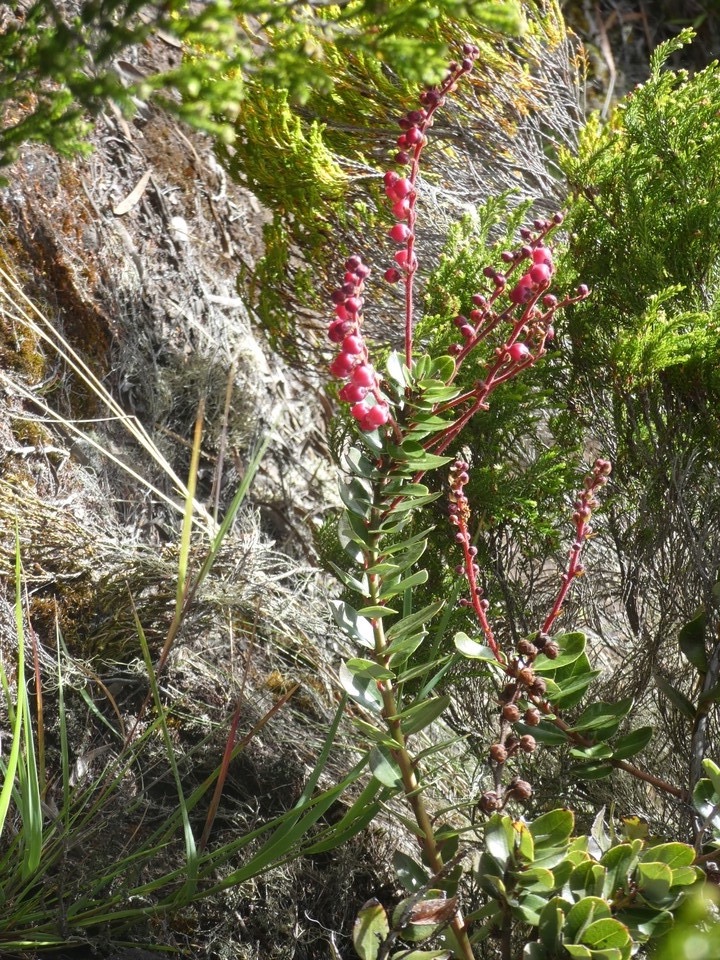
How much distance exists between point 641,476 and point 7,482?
105cm

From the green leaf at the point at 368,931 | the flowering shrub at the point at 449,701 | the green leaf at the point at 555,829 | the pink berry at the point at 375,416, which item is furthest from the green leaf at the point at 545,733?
the pink berry at the point at 375,416

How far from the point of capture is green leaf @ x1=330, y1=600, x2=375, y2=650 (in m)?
0.88

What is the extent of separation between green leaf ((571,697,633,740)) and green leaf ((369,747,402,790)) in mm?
201

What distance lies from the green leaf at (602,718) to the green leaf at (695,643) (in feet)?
0.36

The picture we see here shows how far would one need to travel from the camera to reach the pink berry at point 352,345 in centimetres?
76

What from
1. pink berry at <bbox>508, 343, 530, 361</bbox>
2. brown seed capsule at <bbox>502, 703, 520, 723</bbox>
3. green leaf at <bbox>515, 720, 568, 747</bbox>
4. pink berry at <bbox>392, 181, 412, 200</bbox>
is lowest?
green leaf at <bbox>515, 720, 568, 747</bbox>

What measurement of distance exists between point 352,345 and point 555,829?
1.61 ft

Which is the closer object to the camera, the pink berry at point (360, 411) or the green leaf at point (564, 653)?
the pink berry at point (360, 411)

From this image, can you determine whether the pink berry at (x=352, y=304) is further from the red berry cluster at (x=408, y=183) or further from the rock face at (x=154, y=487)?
the rock face at (x=154, y=487)

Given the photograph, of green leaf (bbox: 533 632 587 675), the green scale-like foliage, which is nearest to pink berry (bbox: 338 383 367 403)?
green leaf (bbox: 533 632 587 675)

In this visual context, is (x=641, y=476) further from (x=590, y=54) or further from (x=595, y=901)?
(x=590, y=54)

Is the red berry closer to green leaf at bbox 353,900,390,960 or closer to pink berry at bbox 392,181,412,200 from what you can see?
pink berry at bbox 392,181,412,200

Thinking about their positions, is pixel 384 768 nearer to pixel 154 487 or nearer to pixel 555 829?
pixel 555 829

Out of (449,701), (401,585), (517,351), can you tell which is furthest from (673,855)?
(517,351)
